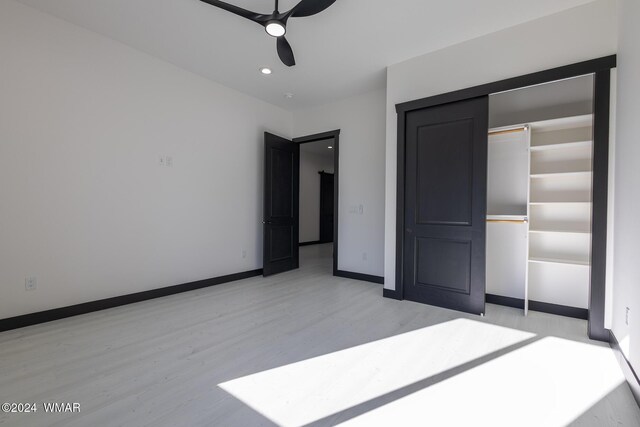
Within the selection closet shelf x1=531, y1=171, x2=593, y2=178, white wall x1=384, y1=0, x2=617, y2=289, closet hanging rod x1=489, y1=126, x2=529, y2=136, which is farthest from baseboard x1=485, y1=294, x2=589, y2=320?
closet hanging rod x1=489, y1=126, x2=529, y2=136

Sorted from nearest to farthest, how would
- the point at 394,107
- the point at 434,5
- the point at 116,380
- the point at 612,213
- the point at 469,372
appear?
the point at 116,380 → the point at 469,372 → the point at 612,213 → the point at 434,5 → the point at 394,107

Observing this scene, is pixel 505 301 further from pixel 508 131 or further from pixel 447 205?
pixel 508 131

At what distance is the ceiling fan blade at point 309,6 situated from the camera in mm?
2066

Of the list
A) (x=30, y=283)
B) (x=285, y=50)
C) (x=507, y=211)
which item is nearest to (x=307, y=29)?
(x=285, y=50)

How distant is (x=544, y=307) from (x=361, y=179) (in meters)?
2.75

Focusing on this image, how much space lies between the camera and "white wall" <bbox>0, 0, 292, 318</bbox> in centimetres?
251

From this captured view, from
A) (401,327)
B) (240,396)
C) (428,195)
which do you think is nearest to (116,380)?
(240,396)

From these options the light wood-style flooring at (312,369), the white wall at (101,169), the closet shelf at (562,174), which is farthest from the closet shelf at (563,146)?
the white wall at (101,169)

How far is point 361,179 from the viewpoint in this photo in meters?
4.40

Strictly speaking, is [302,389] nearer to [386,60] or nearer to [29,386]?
[29,386]

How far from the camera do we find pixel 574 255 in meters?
2.94

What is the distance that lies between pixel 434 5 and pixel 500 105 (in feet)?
4.96

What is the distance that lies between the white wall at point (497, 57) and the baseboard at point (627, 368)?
6.23 ft

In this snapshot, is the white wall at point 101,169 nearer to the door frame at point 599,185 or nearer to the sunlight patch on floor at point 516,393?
the sunlight patch on floor at point 516,393
